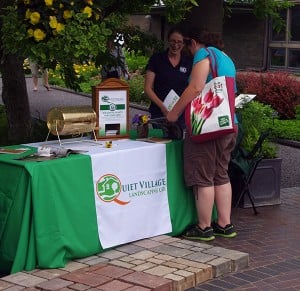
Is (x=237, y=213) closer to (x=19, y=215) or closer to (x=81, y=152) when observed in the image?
(x=81, y=152)

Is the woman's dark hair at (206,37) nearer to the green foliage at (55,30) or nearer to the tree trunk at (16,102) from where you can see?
the green foliage at (55,30)

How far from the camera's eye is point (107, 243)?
5.09 m

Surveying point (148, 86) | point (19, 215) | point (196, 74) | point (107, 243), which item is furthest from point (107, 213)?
point (148, 86)

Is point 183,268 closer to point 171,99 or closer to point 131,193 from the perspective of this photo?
point 131,193

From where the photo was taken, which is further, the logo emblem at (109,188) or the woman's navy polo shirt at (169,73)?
the woman's navy polo shirt at (169,73)

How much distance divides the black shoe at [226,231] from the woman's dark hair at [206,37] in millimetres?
1565

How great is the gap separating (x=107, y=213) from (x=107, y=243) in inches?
9.4

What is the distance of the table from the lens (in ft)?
15.2

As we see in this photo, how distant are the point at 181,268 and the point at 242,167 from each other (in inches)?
77.7

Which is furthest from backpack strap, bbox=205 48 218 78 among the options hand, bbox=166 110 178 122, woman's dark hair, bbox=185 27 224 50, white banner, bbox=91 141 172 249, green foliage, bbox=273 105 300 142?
green foliage, bbox=273 105 300 142

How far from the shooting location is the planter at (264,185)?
22.6ft

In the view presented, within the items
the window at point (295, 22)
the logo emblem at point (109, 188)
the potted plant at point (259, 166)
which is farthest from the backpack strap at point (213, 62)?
the window at point (295, 22)

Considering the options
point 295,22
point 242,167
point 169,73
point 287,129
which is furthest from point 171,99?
point 295,22

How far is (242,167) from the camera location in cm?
652
